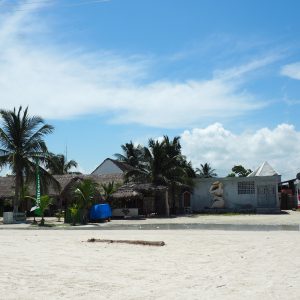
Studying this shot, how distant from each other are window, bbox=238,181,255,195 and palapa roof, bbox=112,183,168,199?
823 centimetres

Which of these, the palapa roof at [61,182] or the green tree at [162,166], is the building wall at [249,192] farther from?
the palapa roof at [61,182]

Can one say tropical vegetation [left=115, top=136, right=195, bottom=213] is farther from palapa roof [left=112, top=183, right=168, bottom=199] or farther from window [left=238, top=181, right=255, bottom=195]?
window [left=238, top=181, right=255, bottom=195]

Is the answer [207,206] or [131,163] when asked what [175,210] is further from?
[131,163]

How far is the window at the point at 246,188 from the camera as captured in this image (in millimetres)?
43781

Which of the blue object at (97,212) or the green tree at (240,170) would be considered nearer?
the blue object at (97,212)

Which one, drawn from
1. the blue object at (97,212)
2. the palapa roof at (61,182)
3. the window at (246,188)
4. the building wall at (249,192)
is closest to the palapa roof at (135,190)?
the palapa roof at (61,182)
